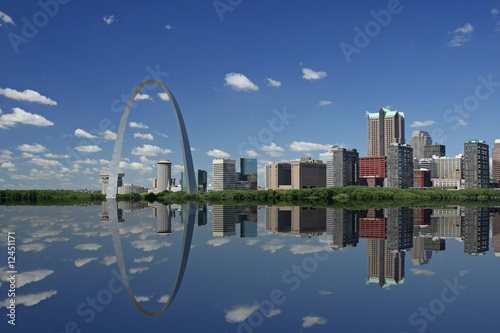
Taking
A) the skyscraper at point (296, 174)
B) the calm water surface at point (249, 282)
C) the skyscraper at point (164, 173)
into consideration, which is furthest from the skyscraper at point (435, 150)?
the calm water surface at point (249, 282)

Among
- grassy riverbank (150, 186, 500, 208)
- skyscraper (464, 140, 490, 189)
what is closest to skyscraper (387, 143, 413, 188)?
skyscraper (464, 140, 490, 189)

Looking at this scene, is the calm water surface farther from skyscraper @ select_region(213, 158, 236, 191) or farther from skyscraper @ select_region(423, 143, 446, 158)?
skyscraper @ select_region(423, 143, 446, 158)

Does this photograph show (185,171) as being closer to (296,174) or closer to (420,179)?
(420,179)

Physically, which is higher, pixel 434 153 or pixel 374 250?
pixel 434 153

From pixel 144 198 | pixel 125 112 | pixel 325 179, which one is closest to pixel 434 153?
pixel 325 179

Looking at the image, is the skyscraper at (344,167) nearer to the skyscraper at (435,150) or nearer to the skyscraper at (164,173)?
the skyscraper at (435,150)

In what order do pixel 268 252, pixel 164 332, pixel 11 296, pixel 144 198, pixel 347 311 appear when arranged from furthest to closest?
1. pixel 144 198
2. pixel 268 252
3. pixel 11 296
4. pixel 347 311
5. pixel 164 332

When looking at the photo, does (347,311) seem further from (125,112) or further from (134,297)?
(125,112)
